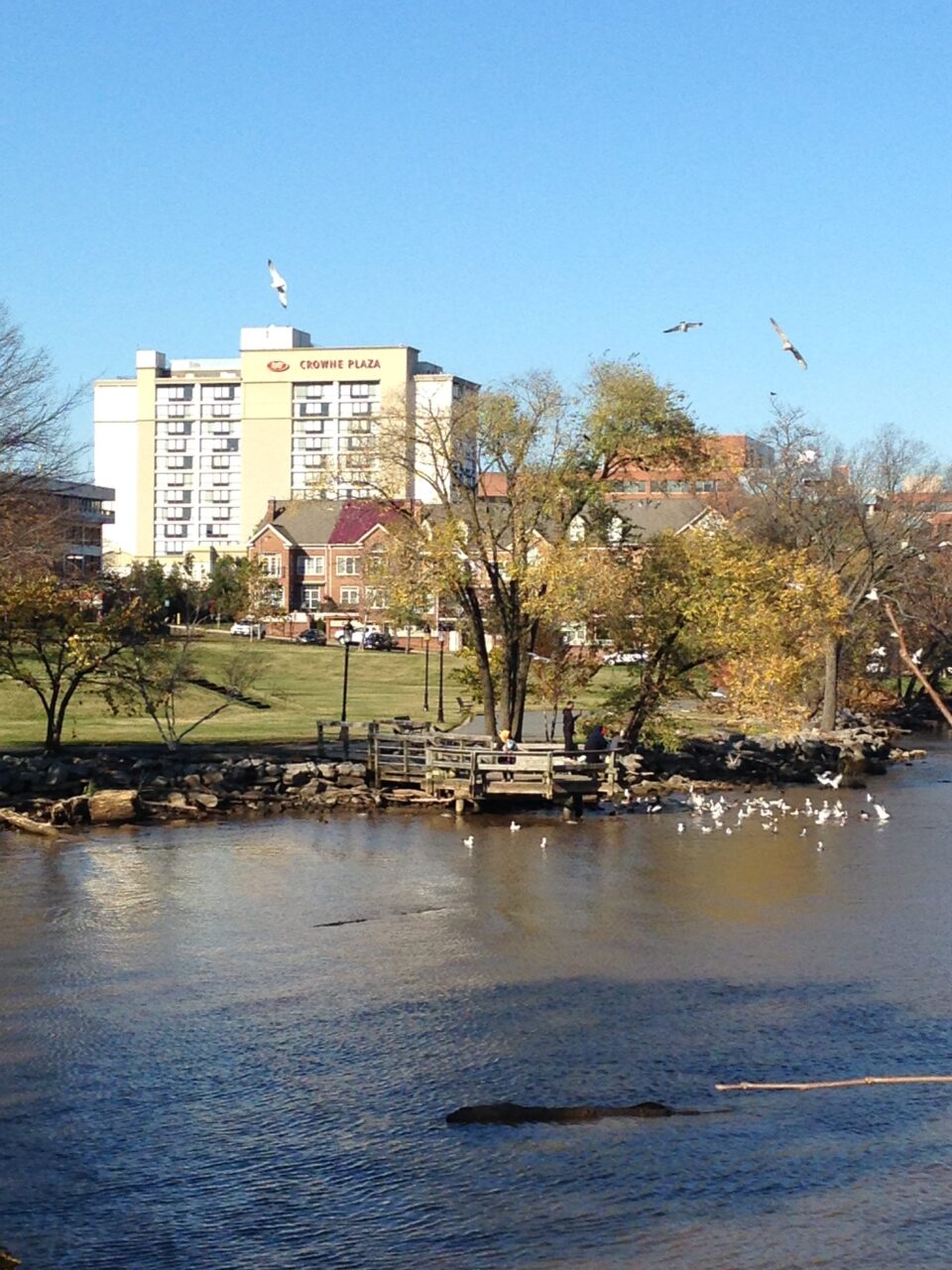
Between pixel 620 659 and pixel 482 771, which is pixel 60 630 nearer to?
pixel 482 771

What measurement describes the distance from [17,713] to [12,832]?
19.8 m

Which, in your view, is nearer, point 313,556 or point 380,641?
point 380,641

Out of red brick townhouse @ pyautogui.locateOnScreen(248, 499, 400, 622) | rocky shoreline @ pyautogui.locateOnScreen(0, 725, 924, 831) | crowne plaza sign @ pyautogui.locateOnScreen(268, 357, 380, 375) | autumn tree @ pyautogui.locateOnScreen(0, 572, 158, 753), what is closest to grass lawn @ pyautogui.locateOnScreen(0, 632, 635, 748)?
autumn tree @ pyautogui.locateOnScreen(0, 572, 158, 753)

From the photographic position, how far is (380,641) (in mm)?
99000

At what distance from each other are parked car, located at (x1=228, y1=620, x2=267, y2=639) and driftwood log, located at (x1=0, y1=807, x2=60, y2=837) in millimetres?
61624

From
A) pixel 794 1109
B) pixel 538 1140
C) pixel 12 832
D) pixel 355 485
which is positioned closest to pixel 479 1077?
pixel 538 1140

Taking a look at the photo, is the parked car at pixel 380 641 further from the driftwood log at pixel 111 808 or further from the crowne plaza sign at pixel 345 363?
the crowne plaza sign at pixel 345 363

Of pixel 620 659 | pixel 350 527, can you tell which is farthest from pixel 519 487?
pixel 350 527

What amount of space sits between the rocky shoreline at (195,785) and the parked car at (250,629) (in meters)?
54.4

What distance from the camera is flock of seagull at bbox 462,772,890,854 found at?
3834 centimetres

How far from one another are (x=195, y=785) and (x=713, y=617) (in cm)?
1456

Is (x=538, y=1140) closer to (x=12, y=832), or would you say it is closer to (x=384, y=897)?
(x=384, y=897)

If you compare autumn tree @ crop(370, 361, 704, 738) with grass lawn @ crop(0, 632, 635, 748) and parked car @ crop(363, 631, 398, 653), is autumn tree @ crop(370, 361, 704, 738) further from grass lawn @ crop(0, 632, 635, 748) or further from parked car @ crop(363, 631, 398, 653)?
parked car @ crop(363, 631, 398, 653)

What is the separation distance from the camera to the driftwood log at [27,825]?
112ft
